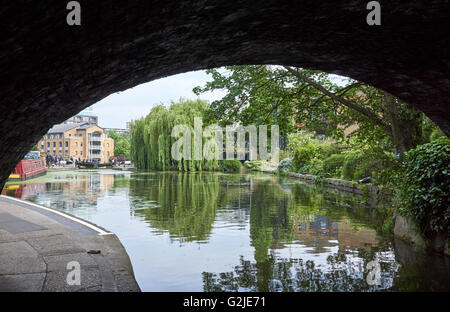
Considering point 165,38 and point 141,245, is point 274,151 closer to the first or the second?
point 141,245

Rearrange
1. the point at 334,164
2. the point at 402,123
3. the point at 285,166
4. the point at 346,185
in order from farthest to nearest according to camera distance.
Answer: the point at 285,166 < the point at 334,164 < the point at 346,185 < the point at 402,123

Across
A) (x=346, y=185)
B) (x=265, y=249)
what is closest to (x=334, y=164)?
(x=346, y=185)

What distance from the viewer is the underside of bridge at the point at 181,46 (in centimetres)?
207

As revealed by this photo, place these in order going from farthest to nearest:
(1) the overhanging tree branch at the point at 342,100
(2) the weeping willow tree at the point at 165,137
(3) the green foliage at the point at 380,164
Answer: (2) the weeping willow tree at the point at 165,137 < (1) the overhanging tree branch at the point at 342,100 < (3) the green foliage at the point at 380,164

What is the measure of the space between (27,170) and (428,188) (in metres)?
25.2

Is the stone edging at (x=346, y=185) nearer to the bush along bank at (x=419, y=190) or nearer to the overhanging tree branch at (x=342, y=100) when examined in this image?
the overhanging tree branch at (x=342, y=100)

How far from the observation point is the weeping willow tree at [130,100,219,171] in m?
35.8

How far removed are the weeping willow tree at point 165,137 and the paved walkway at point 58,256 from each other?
27.4 m

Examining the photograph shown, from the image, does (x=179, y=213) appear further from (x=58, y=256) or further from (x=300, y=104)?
(x=58, y=256)

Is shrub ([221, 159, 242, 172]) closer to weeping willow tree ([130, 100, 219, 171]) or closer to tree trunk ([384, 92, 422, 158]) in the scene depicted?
weeping willow tree ([130, 100, 219, 171])

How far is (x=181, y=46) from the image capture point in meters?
2.92

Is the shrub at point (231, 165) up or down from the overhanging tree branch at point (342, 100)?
down

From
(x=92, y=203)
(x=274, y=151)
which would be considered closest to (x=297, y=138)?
(x=274, y=151)

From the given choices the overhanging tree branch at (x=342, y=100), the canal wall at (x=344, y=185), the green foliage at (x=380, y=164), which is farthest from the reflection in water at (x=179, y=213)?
the canal wall at (x=344, y=185)
